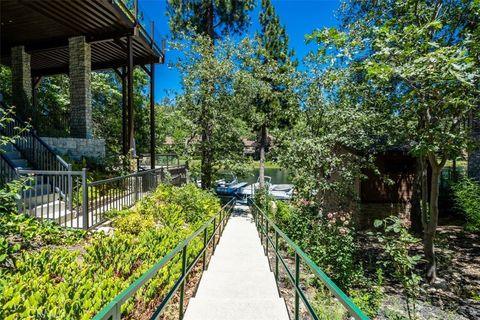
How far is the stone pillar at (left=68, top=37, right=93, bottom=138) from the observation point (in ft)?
31.4

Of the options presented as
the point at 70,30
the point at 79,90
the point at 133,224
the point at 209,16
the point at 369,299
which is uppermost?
the point at 209,16

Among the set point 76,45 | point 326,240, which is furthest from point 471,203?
point 76,45

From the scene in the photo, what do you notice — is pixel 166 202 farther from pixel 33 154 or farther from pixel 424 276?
pixel 424 276

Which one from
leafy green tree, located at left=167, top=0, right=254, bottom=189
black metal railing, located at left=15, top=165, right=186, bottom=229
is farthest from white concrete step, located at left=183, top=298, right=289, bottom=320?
leafy green tree, located at left=167, top=0, right=254, bottom=189

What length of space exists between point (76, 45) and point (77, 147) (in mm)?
3472

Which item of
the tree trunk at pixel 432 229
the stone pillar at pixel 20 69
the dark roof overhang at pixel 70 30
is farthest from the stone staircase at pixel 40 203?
the tree trunk at pixel 432 229

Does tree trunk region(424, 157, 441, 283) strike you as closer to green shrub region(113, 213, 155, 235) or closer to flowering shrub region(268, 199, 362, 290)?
flowering shrub region(268, 199, 362, 290)

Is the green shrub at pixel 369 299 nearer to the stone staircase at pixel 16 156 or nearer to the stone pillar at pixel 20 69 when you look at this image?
the stone staircase at pixel 16 156

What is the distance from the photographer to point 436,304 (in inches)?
223

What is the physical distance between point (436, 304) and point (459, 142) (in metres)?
3.24

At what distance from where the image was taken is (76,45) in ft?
31.4

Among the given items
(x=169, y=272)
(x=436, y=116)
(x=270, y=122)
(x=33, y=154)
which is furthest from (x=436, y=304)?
(x=270, y=122)

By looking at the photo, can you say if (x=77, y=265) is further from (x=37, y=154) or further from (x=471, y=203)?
(x=471, y=203)

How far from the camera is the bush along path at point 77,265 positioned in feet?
7.92
